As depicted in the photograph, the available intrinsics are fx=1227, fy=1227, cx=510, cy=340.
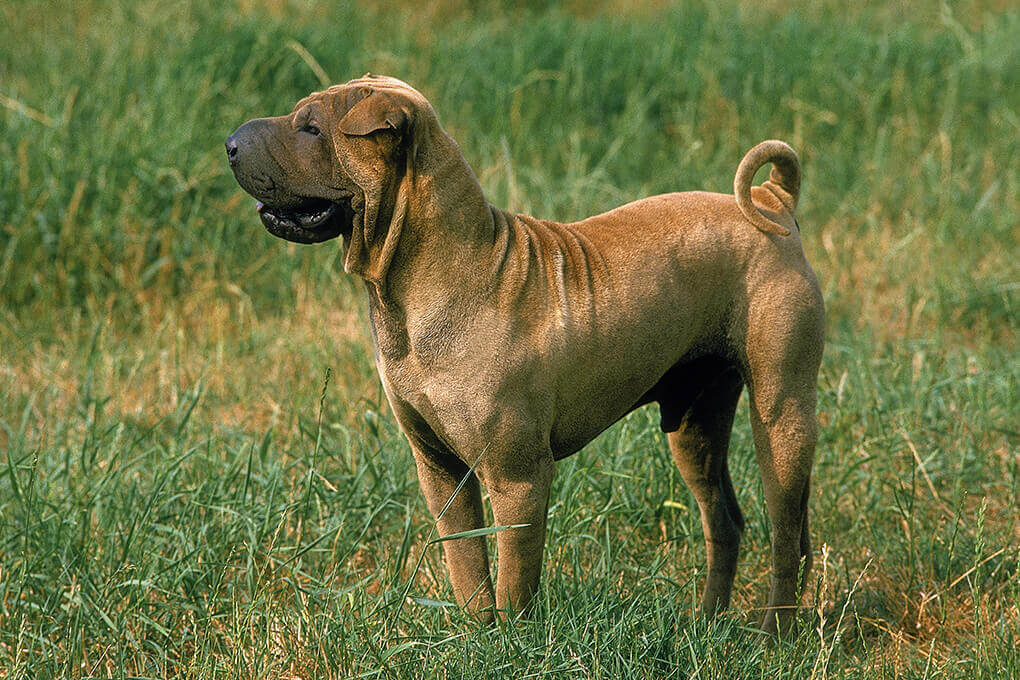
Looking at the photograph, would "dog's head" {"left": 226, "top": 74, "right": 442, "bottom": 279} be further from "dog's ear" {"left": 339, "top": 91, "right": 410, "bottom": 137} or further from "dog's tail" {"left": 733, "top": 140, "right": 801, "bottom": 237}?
"dog's tail" {"left": 733, "top": 140, "right": 801, "bottom": 237}

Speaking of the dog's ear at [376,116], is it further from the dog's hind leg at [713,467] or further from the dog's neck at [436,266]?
the dog's hind leg at [713,467]

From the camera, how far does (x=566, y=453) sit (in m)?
3.20

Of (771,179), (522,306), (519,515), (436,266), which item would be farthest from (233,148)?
(771,179)

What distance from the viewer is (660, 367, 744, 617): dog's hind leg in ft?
12.0

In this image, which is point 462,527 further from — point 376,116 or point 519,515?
point 376,116

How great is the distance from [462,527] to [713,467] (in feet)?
2.96

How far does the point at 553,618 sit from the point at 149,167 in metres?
3.82

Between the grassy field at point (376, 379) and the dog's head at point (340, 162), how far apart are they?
1023 mm

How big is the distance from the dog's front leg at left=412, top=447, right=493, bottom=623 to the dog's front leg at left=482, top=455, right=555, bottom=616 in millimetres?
152

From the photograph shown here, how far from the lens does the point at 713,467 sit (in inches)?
147

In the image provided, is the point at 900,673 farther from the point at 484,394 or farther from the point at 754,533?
the point at 484,394

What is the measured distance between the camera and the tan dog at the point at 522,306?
9.30 feet

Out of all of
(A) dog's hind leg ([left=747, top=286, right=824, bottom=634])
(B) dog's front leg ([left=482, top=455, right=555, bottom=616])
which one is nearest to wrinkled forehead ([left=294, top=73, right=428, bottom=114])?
(B) dog's front leg ([left=482, top=455, right=555, bottom=616])

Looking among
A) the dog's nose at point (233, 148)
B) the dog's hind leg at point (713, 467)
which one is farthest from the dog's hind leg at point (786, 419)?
the dog's nose at point (233, 148)
